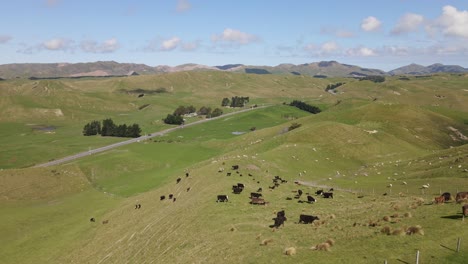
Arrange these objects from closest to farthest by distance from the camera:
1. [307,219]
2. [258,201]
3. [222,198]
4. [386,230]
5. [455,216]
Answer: [386,230]
[455,216]
[307,219]
[258,201]
[222,198]

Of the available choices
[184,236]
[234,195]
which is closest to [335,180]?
[234,195]

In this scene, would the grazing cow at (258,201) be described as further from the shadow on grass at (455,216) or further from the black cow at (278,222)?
the shadow on grass at (455,216)

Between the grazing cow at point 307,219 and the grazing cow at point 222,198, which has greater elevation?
the grazing cow at point 307,219

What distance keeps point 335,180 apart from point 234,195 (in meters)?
35.4

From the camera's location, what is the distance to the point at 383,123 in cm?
14588

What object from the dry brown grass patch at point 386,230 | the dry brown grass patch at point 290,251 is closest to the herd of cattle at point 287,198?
the dry brown grass patch at point 290,251

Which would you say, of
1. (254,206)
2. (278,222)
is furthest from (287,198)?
(278,222)

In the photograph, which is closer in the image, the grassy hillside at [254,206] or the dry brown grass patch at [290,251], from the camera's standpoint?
the dry brown grass patch at [290,251]

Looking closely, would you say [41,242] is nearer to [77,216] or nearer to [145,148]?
[77,216]

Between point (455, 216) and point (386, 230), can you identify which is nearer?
point (386, 230)

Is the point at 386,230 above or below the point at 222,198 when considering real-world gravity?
above

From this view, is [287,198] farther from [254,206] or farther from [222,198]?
[222,198]

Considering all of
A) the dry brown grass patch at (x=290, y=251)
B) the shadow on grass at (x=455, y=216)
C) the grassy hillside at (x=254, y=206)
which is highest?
the shadow on grass at (x=455, y=216)

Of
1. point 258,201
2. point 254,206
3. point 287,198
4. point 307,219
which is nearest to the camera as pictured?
point 307,219
